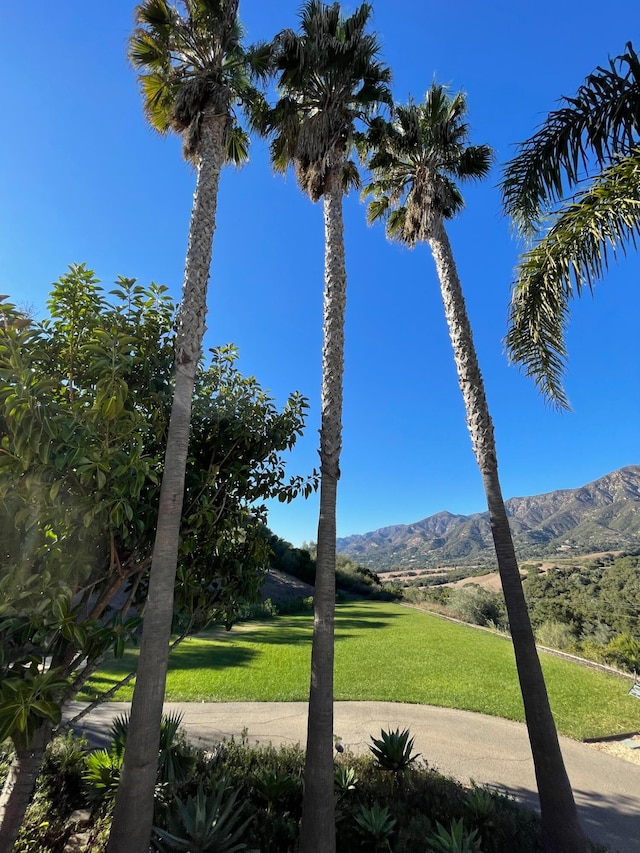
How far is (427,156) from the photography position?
26.1ft

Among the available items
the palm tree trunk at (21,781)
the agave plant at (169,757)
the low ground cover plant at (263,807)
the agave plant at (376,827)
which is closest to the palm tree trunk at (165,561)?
the low ground cover plant at (263,807)

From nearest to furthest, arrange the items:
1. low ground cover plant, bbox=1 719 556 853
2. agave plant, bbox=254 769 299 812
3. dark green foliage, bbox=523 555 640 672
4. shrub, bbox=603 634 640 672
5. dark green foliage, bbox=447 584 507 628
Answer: low ground cover plant, bbox=1 719 556 853 < agave plant, bbox=254 769 299 812 < shrub, bbox=603 634 640 672 < dark green foliage, bbox=523 555 640 672 < dark green foliage, bbox=447 584 507 628

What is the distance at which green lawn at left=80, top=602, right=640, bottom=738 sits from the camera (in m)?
11.0

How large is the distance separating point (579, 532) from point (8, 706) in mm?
203374

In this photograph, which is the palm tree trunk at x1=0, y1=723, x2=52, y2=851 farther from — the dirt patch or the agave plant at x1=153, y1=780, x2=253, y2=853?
the dirt patch

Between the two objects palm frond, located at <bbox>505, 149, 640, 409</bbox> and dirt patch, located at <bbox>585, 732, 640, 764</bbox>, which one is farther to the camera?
dirt patch, located at <bbox>585, 732, 640, 764</bbox>

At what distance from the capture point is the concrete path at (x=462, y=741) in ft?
21.0

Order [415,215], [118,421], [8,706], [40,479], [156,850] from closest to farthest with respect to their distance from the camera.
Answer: [8,706]
[40,479]
[118,421]
[156,850]
[415,215]

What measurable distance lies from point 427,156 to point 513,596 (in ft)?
26.2

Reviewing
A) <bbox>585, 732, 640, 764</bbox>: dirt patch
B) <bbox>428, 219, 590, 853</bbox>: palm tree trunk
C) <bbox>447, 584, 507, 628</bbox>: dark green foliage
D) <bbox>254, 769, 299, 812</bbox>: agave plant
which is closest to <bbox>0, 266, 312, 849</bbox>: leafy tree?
<bbox>254, 769, 299, 812</bbox>: agave plant

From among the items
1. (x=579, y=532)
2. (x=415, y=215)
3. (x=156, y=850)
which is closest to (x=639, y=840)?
(x=156, y=850)

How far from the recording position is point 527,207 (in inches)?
258

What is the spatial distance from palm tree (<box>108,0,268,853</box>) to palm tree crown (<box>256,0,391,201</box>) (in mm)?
559

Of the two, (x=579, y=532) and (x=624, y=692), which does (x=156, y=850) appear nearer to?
(x=624, y=692)
